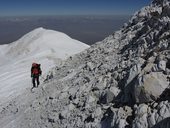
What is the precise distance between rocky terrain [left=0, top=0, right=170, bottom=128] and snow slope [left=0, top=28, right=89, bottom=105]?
14.0m

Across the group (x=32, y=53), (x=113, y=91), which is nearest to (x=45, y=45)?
(x=32, y=53)

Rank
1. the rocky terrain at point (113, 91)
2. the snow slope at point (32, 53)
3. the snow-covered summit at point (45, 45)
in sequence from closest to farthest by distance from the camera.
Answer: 1. the rocky terrain at point (113, 91)
2. the snow slope at point (32, 53)
3. the snow-covered summit at point (45, 45)

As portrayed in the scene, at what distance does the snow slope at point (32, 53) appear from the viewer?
120ft

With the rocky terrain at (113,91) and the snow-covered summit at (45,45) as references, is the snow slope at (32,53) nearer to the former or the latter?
the snow-covered summit at (45,45)

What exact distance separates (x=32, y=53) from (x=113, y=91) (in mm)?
36199

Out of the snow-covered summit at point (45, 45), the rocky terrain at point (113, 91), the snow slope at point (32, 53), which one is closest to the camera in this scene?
the rocky terrain at point (113, 91)

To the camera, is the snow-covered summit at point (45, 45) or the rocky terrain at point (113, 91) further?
the snow-covered summit at point (45, 45)

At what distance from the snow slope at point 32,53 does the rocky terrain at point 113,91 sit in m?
14.0

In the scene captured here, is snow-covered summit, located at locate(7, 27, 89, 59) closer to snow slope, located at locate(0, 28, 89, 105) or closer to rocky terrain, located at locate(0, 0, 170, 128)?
snow slope, located at locate(0, 28, 89, 105)

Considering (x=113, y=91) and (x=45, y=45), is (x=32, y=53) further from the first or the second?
(x=113, y=91)

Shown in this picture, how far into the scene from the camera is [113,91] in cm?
1333

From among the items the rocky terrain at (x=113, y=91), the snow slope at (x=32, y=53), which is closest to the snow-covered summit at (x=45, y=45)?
the snow slope at (x=32, y=53)

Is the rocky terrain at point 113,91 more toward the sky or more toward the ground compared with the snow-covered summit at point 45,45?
more toward the sky

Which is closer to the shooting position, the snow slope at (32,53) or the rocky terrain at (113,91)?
the rocky terrain at (113,91)
